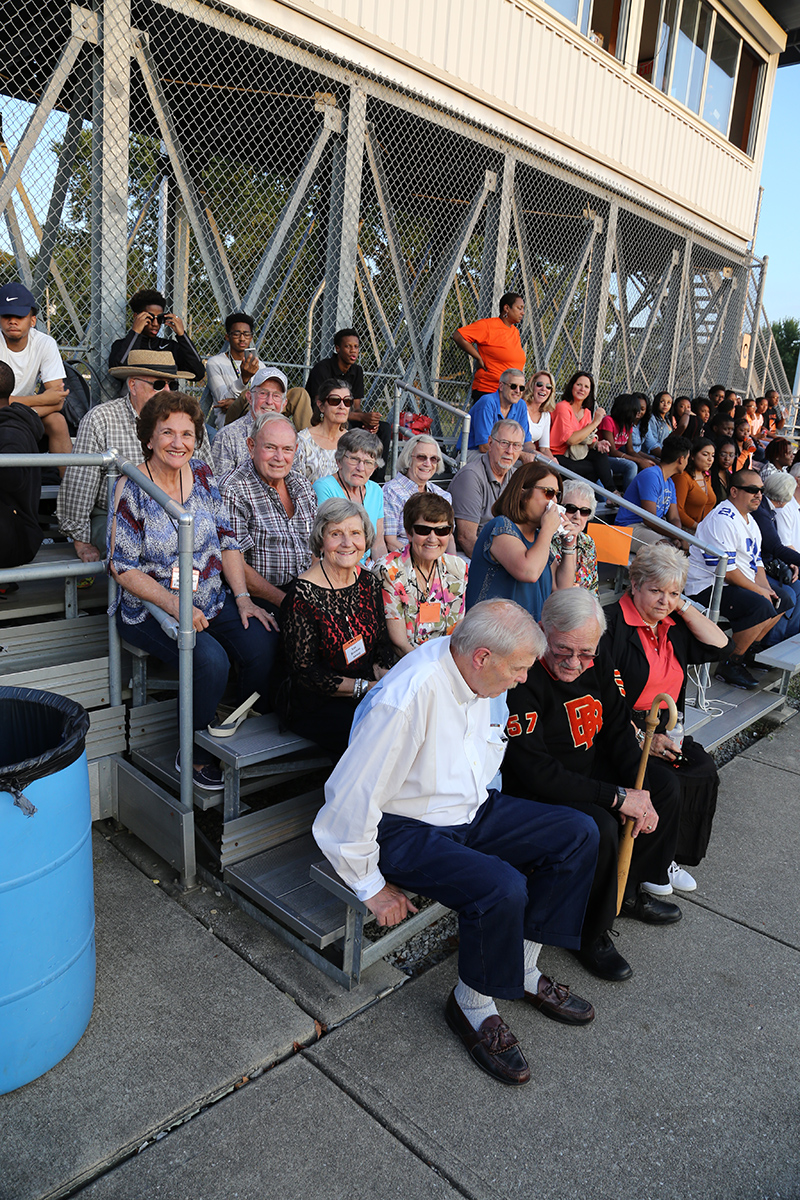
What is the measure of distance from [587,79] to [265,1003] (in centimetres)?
1044

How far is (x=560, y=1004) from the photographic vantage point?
2.64 metres

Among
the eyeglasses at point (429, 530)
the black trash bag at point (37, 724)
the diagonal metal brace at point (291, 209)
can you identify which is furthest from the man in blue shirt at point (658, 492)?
the black trash bag at point (37, 724)

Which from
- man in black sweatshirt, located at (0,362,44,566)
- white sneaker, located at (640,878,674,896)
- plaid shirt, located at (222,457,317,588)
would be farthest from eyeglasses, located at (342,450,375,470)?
white sneaker, located at (640,878,674,896)

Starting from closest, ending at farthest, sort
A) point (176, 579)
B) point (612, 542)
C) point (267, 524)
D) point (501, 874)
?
point (501, 874)
point (176, 579)
point (267, 524)
point (612, 542)

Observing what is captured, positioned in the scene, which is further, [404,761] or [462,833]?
[462,833]

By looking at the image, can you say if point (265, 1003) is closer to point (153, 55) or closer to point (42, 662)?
point (42, 662)

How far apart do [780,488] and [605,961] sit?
5.05m

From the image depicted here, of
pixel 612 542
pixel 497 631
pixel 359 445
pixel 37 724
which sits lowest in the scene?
pixel 37 724

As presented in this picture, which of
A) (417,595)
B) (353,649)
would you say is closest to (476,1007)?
(353,649)

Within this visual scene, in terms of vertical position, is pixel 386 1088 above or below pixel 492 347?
below

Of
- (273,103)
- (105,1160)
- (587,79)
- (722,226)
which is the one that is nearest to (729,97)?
(722,226)

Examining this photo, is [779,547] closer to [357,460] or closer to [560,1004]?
[357,460]

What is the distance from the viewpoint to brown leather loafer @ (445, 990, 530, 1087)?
233 centimetres

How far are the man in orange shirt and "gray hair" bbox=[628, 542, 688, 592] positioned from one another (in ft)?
15.9
